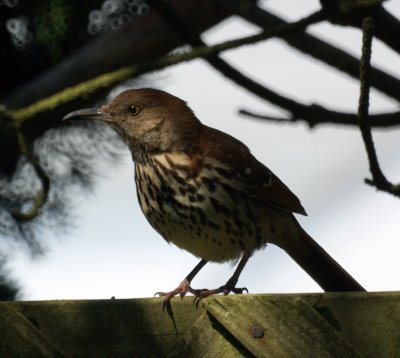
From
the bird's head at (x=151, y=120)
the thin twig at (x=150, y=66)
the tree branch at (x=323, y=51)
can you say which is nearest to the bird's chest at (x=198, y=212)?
the bird's head at (x=151, y=120)

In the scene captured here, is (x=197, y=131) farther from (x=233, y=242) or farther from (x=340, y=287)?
(x=340, y=287)

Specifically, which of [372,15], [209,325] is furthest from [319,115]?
[209,325]

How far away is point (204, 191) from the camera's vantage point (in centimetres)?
344

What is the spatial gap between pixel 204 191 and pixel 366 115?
0.96 m

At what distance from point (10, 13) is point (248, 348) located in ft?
7.54

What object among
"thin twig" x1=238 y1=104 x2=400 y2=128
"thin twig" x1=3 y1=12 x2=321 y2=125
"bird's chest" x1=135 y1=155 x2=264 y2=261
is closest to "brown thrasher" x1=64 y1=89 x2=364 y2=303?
"bird's chest" x1=135 y1=155 x2=264 y2=261

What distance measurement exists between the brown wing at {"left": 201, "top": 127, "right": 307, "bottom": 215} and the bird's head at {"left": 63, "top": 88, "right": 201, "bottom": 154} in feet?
0.31

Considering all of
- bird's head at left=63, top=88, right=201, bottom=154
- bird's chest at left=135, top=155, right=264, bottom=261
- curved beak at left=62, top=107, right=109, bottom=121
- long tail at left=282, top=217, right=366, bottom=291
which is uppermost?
curved beak at left=62, top=107, right=109, bottom=121

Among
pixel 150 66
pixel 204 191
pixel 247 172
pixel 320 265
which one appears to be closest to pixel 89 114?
pixel 204 191

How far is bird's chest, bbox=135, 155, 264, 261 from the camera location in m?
3.42

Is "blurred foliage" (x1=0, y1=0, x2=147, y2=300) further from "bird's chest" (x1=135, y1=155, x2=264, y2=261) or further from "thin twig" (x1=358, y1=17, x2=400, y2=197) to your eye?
"thin twig" (x1=358, y1=17, x2=400, y2=197)

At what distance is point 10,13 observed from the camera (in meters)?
3.70

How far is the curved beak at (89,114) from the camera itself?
3.36 meters

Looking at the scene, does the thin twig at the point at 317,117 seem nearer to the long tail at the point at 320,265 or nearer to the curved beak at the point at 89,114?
the curved beak at the point at 89,114
